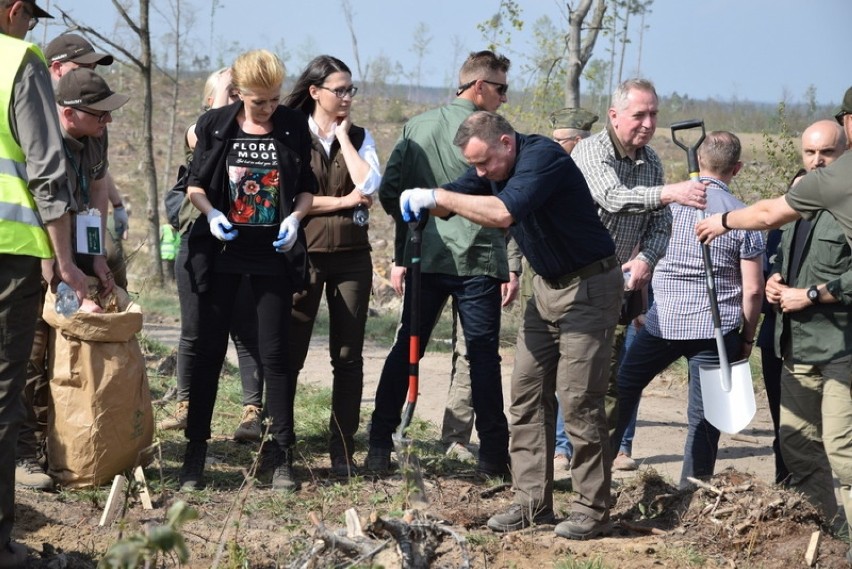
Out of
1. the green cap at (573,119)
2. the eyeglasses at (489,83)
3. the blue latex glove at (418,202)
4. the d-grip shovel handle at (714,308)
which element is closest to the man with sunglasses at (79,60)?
the eyeglasses at (489,83)

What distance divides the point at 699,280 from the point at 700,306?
0.17 m

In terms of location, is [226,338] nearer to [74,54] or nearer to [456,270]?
[456,270]

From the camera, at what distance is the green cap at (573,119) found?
272 inches

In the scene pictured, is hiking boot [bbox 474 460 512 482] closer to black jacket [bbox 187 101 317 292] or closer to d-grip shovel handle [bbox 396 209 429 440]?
d-grip shovel handle [bbox 396 209 429 440]

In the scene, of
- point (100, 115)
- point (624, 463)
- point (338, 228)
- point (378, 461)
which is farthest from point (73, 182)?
point (624, 463)

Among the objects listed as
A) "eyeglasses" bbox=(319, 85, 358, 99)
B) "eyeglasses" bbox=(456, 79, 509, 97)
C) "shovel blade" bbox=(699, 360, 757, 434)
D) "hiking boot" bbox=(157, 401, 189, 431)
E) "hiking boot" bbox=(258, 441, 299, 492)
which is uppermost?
"eyeglasses" bbox=(456, 79, 509, 97)

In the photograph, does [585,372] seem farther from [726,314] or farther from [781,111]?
[781,111]

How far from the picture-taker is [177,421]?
630 centimetres

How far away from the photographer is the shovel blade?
545 cm

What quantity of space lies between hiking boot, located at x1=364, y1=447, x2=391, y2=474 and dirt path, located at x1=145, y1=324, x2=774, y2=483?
109 centimetres

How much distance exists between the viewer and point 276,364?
16.9 feet

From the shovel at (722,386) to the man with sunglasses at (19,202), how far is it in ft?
10.6

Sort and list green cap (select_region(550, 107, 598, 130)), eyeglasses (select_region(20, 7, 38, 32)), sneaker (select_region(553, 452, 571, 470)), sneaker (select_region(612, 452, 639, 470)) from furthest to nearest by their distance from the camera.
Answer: green cap (select_region(550, 107, 598, 130)) → sneaker (select_region(612, 452, 639, 470)) → sneaker (select_region(553, 452, 571, 470)) → eyeglasses (select_region(20, 7, 38, 32))

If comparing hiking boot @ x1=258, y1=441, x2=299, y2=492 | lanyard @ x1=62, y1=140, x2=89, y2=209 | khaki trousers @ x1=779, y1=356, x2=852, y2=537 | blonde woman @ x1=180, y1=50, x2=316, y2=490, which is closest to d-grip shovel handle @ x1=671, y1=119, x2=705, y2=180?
khaki trousers @ x1=779, y1=356, x2=852, y2=537
